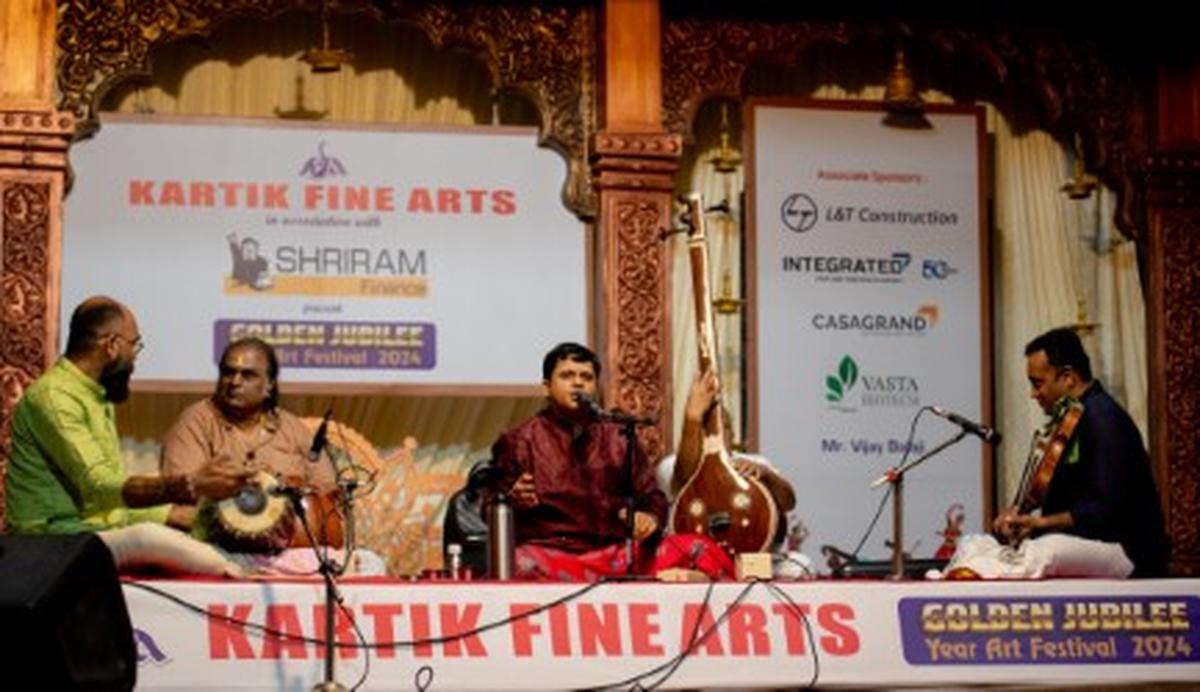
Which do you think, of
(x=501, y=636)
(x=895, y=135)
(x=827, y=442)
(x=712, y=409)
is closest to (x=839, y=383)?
(x=827, y=442)

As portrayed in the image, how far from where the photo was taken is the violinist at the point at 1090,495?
9.48 meters

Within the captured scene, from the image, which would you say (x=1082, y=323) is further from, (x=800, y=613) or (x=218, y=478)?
(x=218, y=478)

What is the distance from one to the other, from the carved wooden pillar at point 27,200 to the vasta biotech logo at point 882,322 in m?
3.48

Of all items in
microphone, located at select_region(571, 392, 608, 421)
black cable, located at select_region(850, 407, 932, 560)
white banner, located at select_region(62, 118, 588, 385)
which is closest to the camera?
microphone, located at select_region(571, 392, 608, 421)

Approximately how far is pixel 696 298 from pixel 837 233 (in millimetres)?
1816

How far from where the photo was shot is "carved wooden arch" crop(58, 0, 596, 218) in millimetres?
11148

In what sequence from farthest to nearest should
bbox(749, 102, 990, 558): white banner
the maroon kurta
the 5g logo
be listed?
the 5g logo → bbox(749, 102, 990, 558): white banner → the maroon kurta

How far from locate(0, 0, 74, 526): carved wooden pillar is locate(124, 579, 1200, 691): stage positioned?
109 inches

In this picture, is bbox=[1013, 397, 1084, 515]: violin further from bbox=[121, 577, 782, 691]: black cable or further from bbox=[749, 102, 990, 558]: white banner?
bbox=[749, 102, 990, 558]: white banner

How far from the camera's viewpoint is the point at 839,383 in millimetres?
11648

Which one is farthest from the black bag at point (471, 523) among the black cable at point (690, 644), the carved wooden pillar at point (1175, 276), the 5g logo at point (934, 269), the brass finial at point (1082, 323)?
the carved wooden pillar at point (1175, 276)

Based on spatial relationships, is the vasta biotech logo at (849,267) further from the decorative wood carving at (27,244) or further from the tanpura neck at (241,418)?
the decorative wood carving at (27,244)

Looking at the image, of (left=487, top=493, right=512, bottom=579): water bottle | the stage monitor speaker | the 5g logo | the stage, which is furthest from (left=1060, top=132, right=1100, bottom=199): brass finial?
the stage monitor speaker

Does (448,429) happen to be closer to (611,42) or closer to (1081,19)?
(611,42)
